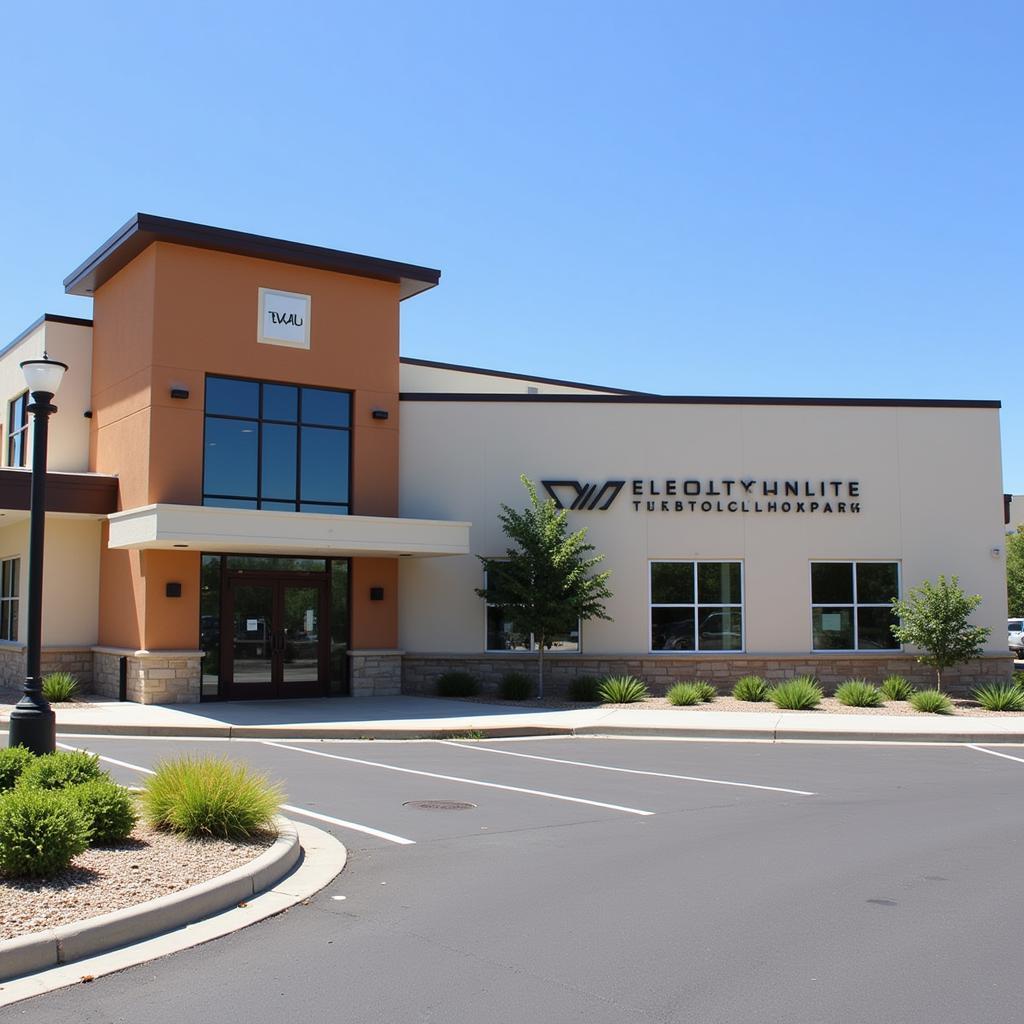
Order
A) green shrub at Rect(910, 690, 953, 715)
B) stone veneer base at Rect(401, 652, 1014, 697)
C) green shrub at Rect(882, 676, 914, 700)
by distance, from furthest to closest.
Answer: stone veneer base at Rect(401, 652, 1014, 697), green shrub at Rect(882, 676, 914, 700), green shrub at Rect(910, 690, 953, 715)

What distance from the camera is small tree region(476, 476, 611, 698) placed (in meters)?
21.5

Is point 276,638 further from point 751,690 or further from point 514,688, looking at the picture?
point 751,690

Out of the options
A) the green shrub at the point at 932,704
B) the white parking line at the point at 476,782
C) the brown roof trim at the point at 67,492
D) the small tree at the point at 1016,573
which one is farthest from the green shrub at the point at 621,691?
the small tree at the point at 1016,573

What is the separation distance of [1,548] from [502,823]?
19.0 metres

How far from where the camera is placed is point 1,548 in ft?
82.7

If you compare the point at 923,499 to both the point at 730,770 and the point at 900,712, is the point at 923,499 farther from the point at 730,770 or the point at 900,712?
the point at 730,770

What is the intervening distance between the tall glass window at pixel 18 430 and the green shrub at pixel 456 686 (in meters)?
10.3

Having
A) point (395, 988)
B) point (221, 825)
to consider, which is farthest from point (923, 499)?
point (395, 988)

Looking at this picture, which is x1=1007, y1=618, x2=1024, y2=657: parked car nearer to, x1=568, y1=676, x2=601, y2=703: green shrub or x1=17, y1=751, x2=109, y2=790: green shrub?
x1=568, y1=676, x2=601, y2=703: green shrub

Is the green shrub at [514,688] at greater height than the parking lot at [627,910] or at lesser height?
greater

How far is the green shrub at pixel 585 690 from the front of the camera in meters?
22.2

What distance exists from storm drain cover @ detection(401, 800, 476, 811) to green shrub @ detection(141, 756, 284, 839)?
2263 millimetres

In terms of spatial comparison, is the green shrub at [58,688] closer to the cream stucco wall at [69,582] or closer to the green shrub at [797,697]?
the cream stucco wall at [69,582]

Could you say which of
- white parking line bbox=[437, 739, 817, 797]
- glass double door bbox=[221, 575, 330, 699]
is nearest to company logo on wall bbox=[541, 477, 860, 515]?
glass double door bbox=[221, 575, 330, 699]
